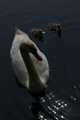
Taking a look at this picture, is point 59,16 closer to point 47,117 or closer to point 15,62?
point 15,62

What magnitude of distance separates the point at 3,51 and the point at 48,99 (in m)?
3.23

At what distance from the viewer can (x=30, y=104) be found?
10008mm

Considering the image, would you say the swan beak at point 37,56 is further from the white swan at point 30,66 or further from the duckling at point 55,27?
the duckling at point 55,27

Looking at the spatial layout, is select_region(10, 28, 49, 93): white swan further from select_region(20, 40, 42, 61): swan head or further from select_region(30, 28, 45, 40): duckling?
select_region(30, 28, 45, 40): duckling

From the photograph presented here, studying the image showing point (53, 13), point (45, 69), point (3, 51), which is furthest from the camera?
point (53, 13)

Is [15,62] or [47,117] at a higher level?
[15,62]

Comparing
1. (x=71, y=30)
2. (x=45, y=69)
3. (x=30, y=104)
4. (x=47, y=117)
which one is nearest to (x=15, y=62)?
(x=45, y=69)

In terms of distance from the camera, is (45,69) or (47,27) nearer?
(45,69)

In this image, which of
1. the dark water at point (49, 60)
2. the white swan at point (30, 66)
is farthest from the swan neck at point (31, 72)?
the dark water at point (49, 60)

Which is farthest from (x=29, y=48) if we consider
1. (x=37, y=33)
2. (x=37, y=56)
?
(x=37, y=33)

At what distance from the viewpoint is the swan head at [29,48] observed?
33.6ft

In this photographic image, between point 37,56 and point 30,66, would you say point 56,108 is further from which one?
point 37,56

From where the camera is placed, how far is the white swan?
10.4m

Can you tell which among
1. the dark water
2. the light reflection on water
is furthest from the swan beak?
the light reflection on water
